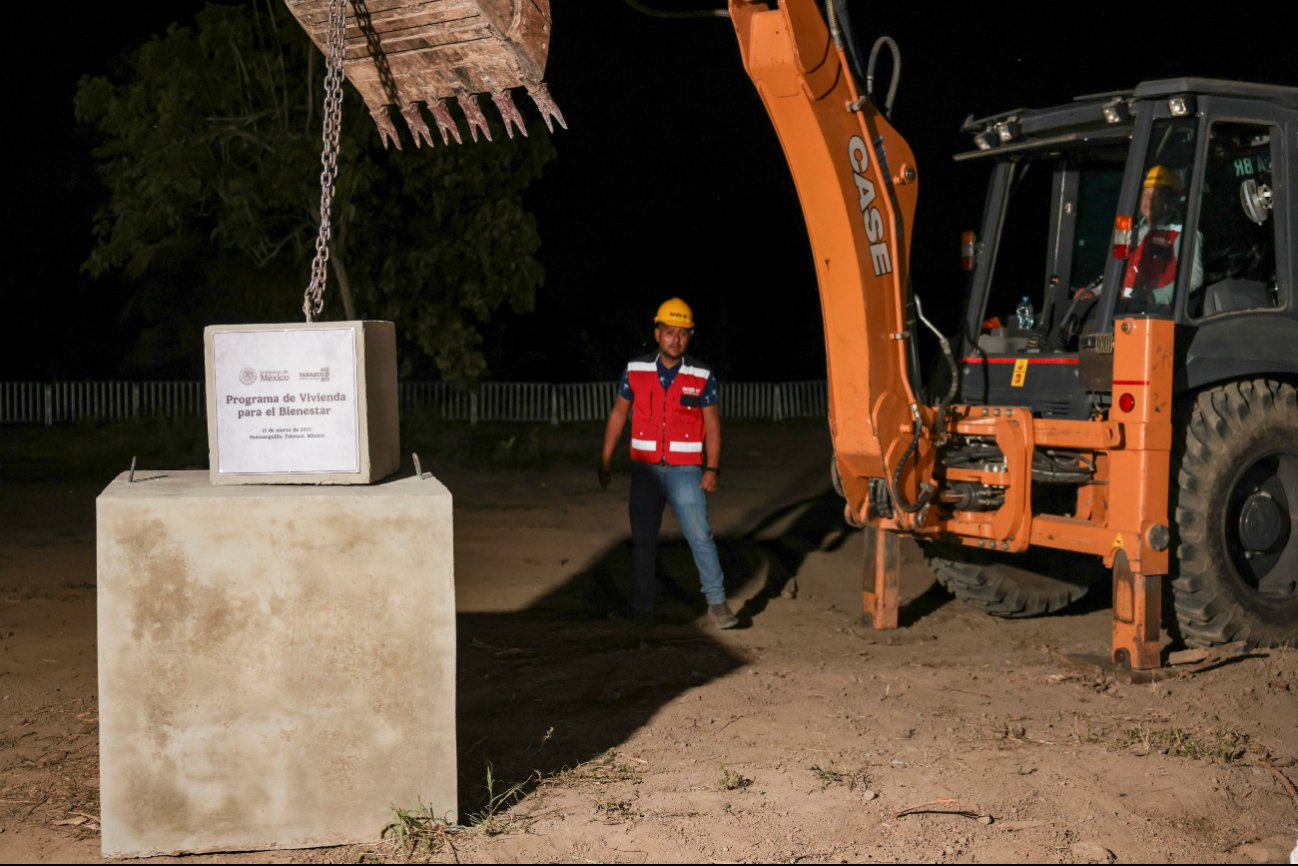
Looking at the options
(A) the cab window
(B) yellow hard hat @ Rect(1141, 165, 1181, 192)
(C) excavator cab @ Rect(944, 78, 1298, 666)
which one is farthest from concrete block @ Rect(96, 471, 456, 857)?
(A) the cab window

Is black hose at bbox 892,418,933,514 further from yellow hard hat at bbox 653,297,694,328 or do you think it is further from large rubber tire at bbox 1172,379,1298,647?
yellow hard hat at bbox 653,297,694,328

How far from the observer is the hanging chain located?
4349 millimetres

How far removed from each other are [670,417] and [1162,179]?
3119 millimetres

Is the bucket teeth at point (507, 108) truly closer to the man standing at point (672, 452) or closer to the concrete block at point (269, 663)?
the concrete block at point (269, 663)

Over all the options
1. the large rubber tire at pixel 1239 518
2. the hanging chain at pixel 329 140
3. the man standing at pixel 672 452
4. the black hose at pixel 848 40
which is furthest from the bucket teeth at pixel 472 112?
the large rubber tire at pixel 1239 518

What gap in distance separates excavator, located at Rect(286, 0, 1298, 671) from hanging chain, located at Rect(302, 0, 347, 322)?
6.63 feet

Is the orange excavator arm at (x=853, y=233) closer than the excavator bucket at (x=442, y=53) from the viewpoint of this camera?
No

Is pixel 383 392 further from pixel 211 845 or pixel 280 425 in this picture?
pixel 211 845

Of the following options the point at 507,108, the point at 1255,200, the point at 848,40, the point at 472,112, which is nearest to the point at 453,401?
the point at 848,40

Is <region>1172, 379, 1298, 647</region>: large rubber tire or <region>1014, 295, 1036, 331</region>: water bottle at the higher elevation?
<region>1014, 295, 1036, 331</region>: water bottle

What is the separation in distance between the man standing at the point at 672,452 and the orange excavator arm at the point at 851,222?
1.22 meters

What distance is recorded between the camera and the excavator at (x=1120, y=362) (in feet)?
22.3

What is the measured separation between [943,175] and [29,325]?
20075 mm

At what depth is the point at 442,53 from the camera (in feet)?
16.5
